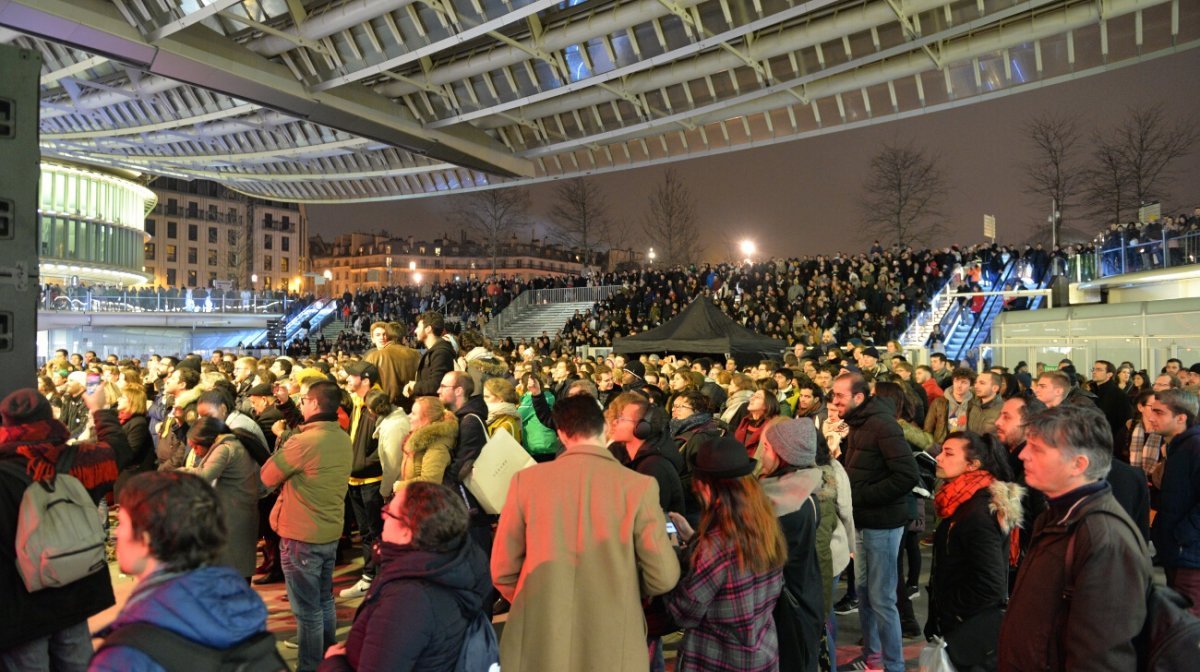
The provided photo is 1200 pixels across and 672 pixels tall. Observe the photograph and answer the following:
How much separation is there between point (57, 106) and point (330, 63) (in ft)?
49.6

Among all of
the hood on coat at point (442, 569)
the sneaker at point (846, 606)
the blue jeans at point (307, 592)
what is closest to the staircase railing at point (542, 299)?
the sneaker at point (846, 606)

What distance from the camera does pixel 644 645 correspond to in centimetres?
341

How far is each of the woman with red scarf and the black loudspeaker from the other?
4.86 metres

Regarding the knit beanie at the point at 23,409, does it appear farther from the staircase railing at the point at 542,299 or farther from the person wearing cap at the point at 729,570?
the staircase railing at the point at 542,299

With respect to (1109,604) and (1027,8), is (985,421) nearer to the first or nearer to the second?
(1109,604)

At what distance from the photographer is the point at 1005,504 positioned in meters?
4.00

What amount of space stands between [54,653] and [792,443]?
3478 millimetres

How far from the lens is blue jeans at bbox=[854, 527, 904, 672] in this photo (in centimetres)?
515

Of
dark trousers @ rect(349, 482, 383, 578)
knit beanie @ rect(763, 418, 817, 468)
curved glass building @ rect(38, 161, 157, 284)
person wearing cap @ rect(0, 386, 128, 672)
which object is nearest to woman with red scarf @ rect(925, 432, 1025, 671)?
knit beanie @ rect(763, 418, 817, 468)

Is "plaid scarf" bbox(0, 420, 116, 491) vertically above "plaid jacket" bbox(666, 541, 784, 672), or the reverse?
"plaid scarf" bbox(0, 420, 116, 491)

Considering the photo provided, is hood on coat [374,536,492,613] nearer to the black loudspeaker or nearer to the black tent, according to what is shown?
the black loudspeaker

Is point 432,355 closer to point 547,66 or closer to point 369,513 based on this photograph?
point 369,513

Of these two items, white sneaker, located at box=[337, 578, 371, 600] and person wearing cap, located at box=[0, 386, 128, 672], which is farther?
white sneaker, located at box=[337, 578, 371, 600]

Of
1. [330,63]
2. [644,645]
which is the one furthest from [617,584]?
[330,63]
